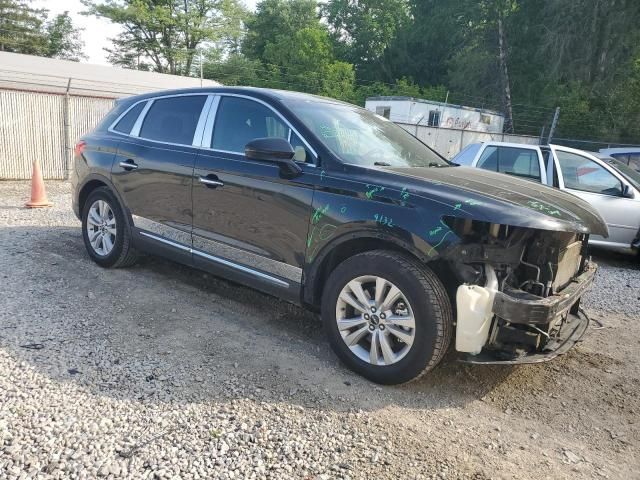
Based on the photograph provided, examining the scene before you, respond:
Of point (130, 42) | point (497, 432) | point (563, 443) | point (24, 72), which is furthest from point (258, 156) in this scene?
point (130, 42)

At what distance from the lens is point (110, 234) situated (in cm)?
516

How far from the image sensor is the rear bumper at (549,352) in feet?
10.0

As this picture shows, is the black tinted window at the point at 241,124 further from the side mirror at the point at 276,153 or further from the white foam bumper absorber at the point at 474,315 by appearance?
the white foam bumper absorber at the point at 474,315

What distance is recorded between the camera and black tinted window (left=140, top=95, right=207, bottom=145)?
451 centimetres

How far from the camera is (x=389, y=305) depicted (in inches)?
Answer: 126

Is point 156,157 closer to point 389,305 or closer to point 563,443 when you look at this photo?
point 389,305

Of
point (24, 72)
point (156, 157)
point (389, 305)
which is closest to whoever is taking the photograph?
point (389, 305)

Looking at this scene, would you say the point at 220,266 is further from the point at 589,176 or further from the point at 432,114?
the point at 432,114

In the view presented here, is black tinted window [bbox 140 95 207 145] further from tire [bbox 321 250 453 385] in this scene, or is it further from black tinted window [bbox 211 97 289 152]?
tire [bbox 321 250 453 385]

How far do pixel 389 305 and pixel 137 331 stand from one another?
194 centimetres

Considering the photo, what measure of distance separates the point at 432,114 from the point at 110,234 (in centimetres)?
2241

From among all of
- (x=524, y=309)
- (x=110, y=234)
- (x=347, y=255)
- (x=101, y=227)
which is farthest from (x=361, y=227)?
(x=101, y=227)

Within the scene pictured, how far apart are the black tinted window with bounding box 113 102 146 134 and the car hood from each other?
2.86 metres

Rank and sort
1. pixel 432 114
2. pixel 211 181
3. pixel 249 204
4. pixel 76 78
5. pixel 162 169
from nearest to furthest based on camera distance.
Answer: pixel 249 204 → pixel 211 181 → pixel 162 169 → pixel 76 78 → pixel 432 114
